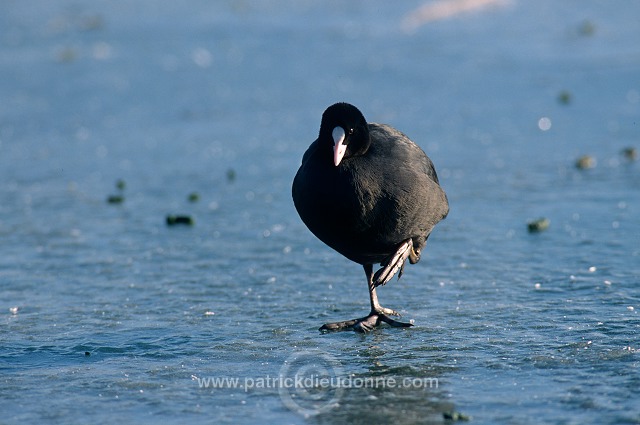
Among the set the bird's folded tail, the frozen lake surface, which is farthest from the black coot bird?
the frozen lake surface


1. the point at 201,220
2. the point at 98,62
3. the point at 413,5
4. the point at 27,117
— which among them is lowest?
the point at 201,220

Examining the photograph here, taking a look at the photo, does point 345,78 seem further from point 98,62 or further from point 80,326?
point 80,326

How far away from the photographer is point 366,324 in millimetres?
4617

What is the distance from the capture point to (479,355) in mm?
4051

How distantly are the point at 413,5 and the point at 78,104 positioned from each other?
5843mm

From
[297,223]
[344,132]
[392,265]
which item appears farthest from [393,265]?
[297,223]

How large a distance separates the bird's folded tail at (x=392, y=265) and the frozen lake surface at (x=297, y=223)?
0.25m

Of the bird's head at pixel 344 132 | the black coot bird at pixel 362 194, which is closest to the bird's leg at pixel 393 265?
the black coot bird at pixel 362 194

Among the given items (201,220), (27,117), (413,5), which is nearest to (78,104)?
(27,117)

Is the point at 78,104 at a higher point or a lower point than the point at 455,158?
higher

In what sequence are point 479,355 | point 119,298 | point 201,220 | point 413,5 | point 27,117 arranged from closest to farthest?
point 479,355
point 119,298
point 201,220
point 27,117
point 413,5

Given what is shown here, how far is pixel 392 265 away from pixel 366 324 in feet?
1.02

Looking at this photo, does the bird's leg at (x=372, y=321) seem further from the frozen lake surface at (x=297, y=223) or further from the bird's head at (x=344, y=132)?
the bird's head at (x=344, y=132)

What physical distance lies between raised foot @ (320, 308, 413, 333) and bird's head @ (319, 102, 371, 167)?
809 millimetres
